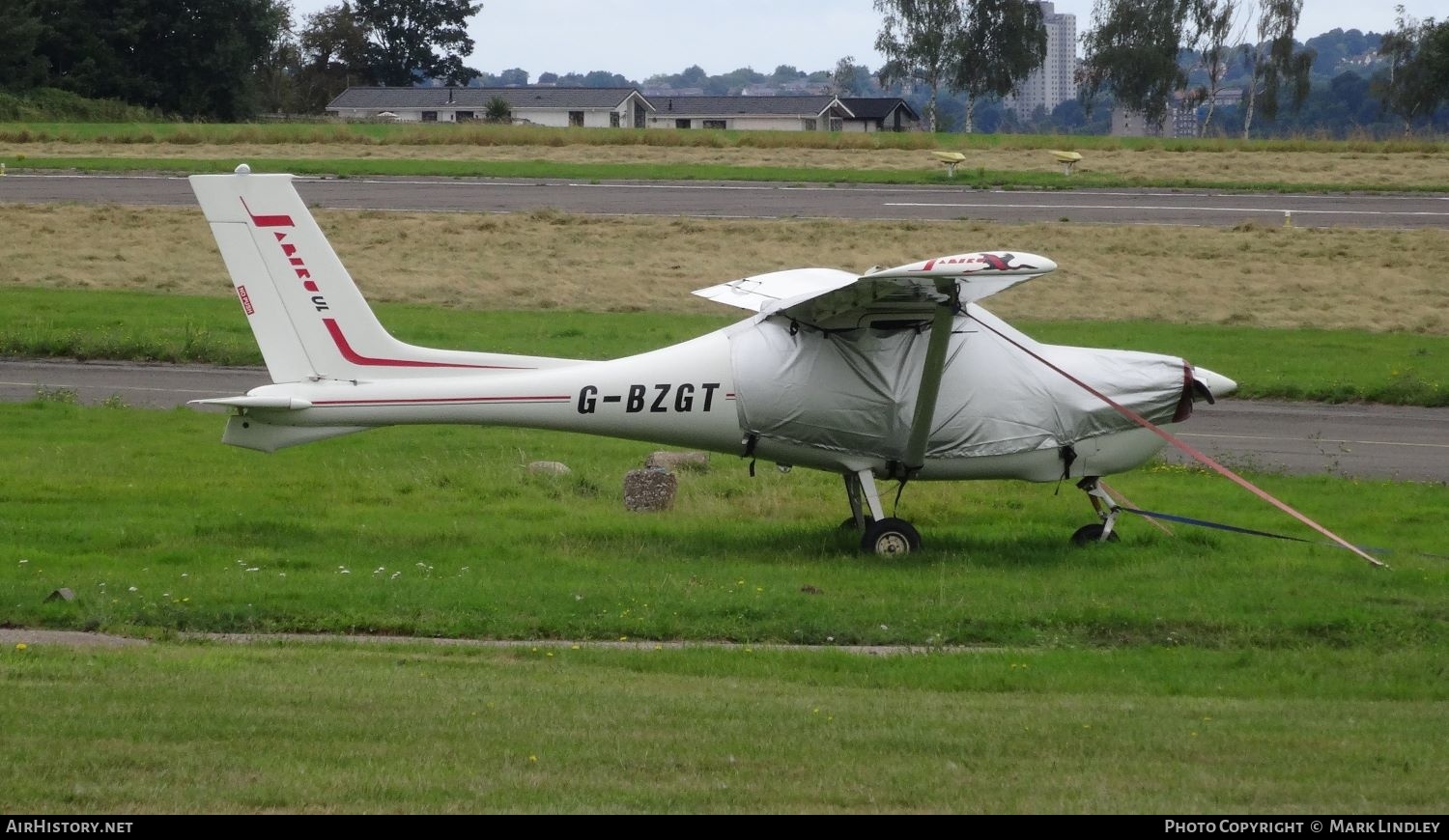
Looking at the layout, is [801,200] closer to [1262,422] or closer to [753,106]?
[1262,422]

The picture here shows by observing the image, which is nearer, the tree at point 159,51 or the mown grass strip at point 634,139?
the mown grass strip at point 634,139

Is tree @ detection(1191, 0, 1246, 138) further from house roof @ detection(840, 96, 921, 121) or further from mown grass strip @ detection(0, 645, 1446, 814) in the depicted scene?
mown grass strip @ detection(0, 645, 1446, 814)

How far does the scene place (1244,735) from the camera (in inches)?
284

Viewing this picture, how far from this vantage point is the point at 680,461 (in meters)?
16.8

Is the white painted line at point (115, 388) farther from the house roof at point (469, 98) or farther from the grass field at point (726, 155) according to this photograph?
the house roof at point (469, 98)

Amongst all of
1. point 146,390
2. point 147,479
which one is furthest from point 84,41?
point 147,479

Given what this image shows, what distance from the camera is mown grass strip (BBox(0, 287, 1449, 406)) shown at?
2297cm

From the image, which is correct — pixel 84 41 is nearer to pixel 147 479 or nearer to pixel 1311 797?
pixel 147 479

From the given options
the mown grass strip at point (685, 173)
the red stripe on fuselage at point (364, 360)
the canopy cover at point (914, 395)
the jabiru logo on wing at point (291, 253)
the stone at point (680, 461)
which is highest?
the jabiru logo on wing at point (291, 253)

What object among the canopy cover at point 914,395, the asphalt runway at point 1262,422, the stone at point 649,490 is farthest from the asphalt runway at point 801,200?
the canopy cover at point 914,395

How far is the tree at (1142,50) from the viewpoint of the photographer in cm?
9262

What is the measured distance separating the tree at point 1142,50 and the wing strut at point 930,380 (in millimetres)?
86124

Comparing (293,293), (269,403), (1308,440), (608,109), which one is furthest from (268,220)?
(608,109)

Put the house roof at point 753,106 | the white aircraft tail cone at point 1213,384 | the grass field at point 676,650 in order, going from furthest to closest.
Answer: the house roof at point 753,106 → the white aircraft tail cone at point 1213,384 → the grass field at point 676,650
